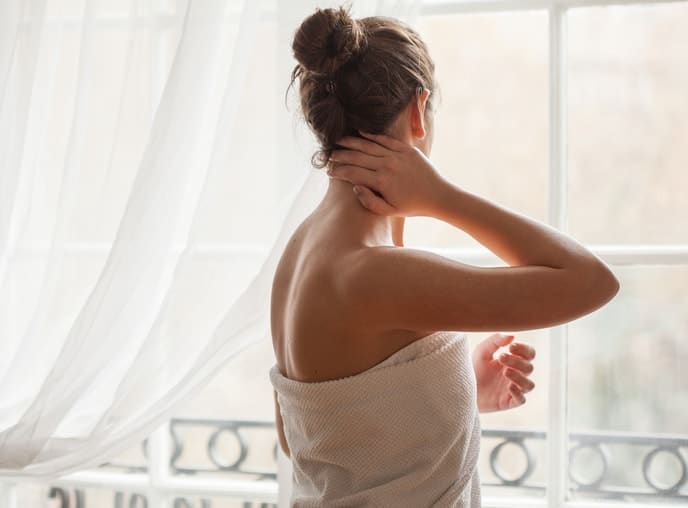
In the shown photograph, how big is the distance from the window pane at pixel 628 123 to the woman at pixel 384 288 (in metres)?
0.57

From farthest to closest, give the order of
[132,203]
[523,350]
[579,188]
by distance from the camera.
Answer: [579,188], [132,203], [523,350]

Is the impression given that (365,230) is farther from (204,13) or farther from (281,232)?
(204,13)

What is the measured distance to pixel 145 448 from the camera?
208cm

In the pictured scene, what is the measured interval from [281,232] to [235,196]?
0.48 feet

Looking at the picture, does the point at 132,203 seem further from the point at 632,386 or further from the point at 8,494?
the point at 632,386

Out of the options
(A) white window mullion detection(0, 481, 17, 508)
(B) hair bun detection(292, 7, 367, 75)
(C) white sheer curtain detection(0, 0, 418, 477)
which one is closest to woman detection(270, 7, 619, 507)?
(B) hair bun detection(292, 7, 367, 75)

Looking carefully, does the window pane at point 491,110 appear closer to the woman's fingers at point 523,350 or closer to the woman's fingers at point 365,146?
the woman's fingers at point 523,350

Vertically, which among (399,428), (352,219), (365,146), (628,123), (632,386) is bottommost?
(399,428)

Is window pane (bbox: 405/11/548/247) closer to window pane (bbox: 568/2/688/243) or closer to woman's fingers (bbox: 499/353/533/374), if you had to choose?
window pane (bbox: 568/2/688/243)

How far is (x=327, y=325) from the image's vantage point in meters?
1.27

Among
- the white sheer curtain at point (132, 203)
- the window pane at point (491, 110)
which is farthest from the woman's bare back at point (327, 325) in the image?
the window pane at point (491, 110)

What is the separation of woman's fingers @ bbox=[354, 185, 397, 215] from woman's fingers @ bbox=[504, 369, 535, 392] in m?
0.37

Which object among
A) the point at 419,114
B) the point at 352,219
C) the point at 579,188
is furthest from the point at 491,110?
the point at 352,219

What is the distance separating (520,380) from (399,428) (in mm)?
289
